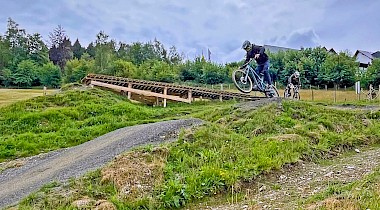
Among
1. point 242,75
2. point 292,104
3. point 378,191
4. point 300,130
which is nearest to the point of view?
point 378,191

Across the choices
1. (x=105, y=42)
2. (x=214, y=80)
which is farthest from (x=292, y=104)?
(x=105, y=42)

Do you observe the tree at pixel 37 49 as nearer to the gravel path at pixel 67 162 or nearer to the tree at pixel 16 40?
the tree at pixel 16 40

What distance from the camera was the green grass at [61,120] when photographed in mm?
11016

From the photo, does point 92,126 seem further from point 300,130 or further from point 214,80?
point 214,80

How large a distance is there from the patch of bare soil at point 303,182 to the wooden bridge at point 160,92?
1165 cm

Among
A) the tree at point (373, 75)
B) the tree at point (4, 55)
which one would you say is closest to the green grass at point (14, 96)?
the tree at point (4, 55)

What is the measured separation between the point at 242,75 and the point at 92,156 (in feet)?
20.5

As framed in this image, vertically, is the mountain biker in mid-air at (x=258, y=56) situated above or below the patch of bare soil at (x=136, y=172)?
above

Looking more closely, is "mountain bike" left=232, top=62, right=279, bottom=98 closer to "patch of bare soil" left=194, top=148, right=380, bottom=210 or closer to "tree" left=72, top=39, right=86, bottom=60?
"patch of bare soil" left=194, top=148, right=380, bottom=210

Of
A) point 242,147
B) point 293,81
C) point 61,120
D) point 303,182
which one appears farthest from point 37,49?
point 303,182

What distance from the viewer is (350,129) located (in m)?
9.25

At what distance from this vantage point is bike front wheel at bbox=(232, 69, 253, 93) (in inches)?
480

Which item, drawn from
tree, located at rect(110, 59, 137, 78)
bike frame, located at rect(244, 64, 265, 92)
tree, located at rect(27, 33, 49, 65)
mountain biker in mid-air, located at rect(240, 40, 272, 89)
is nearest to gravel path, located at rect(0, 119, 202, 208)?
bike frame, located at rect(244, 64, 265, 92)

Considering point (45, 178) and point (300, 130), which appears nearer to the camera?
point (45, 178)
